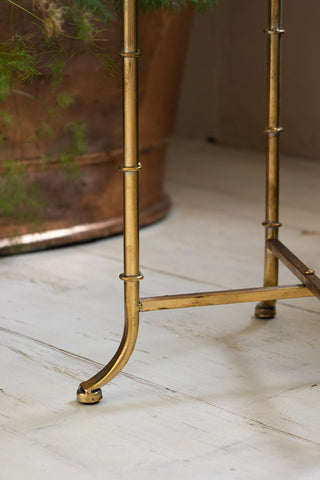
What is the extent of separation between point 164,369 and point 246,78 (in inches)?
75.1

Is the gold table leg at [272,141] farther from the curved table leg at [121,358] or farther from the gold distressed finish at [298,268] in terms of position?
the curved table leg at [121,358]

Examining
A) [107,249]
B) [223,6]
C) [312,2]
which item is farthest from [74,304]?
[223,6]

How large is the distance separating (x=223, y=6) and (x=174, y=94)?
1.12 meters

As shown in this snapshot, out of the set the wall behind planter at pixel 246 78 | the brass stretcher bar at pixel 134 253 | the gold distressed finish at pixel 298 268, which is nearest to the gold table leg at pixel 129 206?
the brass stretcher bar at pixel 134 253

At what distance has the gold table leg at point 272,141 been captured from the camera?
1183mm

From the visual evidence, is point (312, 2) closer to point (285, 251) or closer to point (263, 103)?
point (263, 103)

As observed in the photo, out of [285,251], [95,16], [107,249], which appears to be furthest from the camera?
[107,249]

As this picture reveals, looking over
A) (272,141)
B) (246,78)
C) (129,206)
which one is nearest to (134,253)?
(129,206)

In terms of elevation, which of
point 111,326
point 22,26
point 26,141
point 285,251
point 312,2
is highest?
point 312,2

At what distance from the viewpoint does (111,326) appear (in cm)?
127

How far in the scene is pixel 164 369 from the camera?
1115 millimetres

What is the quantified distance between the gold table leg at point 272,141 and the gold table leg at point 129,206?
0.30 m

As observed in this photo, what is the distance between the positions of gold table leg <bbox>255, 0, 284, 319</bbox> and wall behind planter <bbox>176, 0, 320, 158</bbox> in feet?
4.78

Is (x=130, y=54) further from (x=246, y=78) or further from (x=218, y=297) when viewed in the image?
(x=246, y=78)
